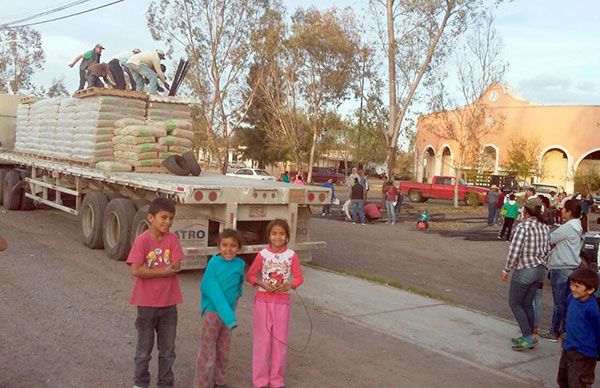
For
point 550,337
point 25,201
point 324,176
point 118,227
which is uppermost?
point 324,176

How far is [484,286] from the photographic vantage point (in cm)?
1095

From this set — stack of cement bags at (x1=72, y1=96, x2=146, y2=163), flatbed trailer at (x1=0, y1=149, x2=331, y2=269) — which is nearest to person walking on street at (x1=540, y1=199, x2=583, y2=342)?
flatbed trailer at (x1=0, y1=149, x2=331, y2=269)

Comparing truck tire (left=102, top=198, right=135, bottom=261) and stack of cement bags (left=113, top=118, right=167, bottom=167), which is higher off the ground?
stack of cement bags (left=113, top=118, right=167, bottom=167)

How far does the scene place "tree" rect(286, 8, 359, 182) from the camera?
35.8 meters

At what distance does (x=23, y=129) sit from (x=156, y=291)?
13660 millimetres

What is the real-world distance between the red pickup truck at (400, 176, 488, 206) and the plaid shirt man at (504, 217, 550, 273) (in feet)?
88.0

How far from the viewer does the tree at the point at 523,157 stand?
38688mm

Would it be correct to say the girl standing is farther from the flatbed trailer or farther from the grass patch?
the grass patch

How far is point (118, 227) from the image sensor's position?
403 inches

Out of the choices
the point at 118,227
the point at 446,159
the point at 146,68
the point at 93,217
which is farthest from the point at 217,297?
the point at 446,159

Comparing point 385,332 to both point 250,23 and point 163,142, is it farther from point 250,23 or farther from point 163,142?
point 250,23

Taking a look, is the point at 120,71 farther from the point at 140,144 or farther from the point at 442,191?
the point at 442,191

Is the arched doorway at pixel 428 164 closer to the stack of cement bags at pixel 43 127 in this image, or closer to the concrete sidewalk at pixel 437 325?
the stack of cement bags at pixel 43 127

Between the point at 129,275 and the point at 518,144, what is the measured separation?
36644mm
